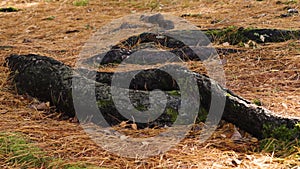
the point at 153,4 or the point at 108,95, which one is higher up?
the point at 153,4

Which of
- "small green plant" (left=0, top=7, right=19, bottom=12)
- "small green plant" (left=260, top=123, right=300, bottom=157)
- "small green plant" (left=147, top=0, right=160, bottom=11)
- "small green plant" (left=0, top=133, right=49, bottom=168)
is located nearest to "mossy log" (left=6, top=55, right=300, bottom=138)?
"small green plant" (left=260, top=123, right=300, bottom=157)

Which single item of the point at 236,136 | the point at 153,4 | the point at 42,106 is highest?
the point at 153,4

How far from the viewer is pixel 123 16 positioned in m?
5.96

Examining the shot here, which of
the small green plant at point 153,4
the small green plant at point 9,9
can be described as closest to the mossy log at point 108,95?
the small green plant at point 153,4

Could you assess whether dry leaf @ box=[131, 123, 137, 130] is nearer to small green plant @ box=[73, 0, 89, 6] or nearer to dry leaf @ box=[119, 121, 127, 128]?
dry leaf @ box=[119, 121, 127, 128]

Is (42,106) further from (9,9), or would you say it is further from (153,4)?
(9,9)

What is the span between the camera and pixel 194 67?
3377 mm

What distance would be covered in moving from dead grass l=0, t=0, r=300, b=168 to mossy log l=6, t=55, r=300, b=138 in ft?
0.37

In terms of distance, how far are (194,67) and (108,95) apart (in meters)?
1.16

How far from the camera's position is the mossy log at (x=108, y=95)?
87.4 inches

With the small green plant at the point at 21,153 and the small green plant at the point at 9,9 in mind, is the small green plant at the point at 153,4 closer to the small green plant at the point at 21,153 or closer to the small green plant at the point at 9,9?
the small green plant at the point at 9,9

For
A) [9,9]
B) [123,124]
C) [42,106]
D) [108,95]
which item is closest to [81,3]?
[9,9]

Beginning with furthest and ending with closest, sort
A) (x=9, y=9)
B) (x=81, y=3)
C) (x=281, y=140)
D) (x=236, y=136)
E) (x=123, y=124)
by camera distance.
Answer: (x=81, y=3), (x=9, y=9), (x=123, y=124), (x=236, y=136), (x=281, y=140)

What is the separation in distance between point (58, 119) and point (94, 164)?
27.8 inches
